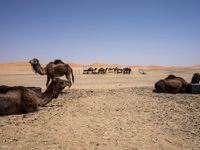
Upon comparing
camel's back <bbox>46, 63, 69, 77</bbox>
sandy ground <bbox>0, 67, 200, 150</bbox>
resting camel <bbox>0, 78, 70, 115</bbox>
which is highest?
camel's back <bbox>46, 63, 69, 77</bbox>

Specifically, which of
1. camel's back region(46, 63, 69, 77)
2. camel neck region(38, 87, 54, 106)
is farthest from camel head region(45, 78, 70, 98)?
camel's back region(46, 63, 69, 77)

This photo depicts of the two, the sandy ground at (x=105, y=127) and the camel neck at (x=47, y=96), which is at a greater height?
the camel neck at (x=47, y=96)

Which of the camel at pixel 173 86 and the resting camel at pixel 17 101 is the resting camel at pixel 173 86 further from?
the resting camel at pixel 17 101

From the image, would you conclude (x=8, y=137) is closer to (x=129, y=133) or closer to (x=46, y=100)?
(x=129, y=133)

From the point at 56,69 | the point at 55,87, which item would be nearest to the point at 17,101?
the point at 55,87

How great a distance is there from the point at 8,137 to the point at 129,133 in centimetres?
309

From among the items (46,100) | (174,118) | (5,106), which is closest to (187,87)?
(174,118)

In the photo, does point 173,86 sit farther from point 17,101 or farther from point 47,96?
point 17,101

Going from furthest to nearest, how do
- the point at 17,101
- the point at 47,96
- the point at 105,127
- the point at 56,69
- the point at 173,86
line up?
the point at 56,69, the point at 173,86, the point at 47,96, the point at 17,101, the point at 105,127

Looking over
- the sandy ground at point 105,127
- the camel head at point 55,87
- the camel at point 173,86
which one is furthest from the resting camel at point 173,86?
the camel head at point 55,87

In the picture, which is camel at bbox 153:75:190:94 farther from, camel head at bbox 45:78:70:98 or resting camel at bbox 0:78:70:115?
resting camel at bbox 0:78:70:115

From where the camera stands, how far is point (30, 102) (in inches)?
385

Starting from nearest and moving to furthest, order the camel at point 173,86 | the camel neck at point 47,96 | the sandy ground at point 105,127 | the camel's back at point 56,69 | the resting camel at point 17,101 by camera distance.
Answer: the sandy ground at point 105,127 < the resting camel at point 17,101 < the camel neck at point 47,96 < the camel at point 173,86 < the camel's back at point 56,69

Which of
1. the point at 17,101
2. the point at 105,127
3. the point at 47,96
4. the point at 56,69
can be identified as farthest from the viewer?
the point at 56,69
